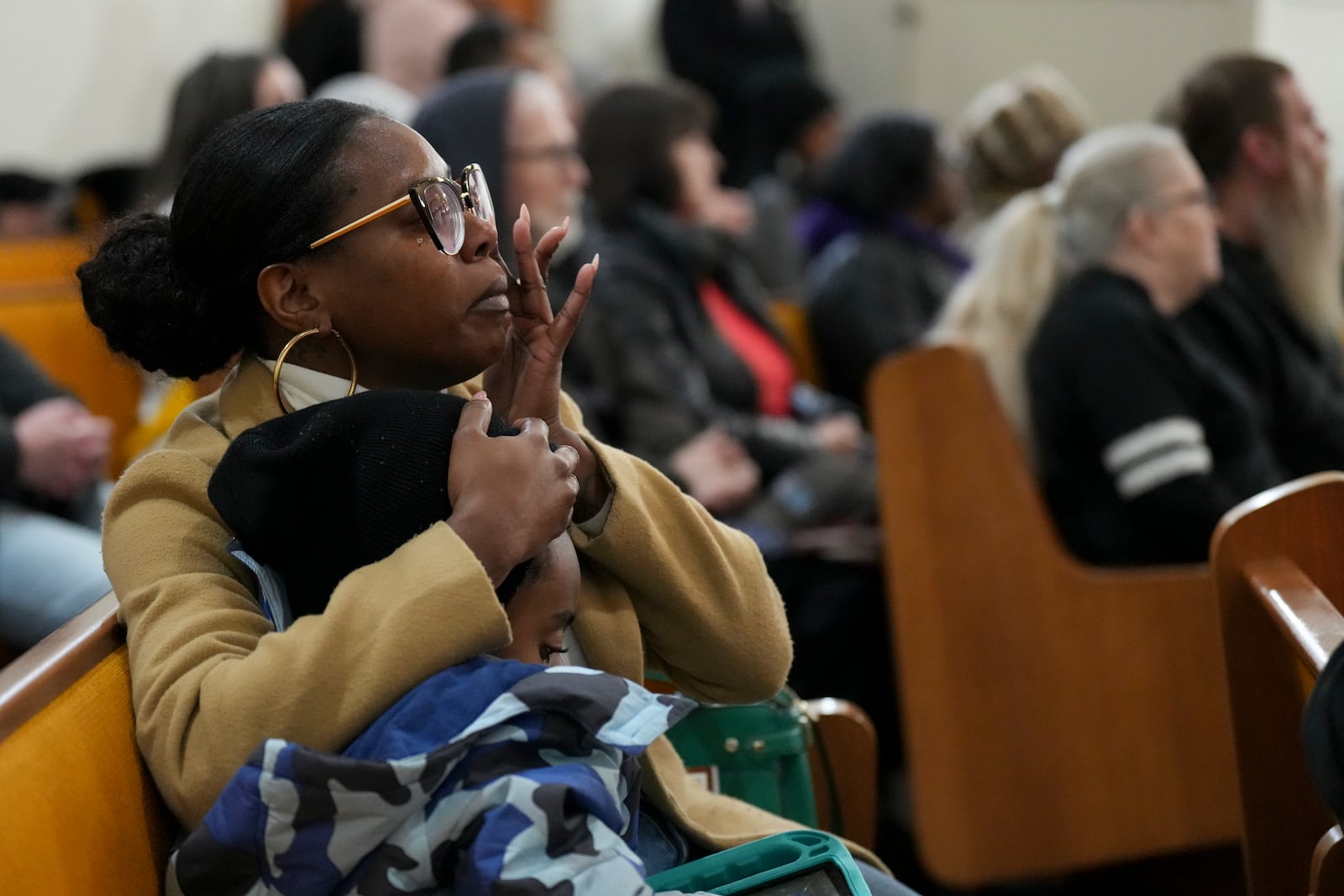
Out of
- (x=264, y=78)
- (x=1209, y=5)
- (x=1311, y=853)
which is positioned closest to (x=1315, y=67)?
(x=1209, y=5)

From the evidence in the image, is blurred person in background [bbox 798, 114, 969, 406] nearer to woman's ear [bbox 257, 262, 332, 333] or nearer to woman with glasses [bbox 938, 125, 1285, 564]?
woman with glasses [bbox 938, 125, 1285, 564]

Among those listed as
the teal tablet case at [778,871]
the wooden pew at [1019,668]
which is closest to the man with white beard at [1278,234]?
the wooden pew at [1019,668]

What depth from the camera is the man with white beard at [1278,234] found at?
2912 millimetres

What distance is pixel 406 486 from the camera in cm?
112

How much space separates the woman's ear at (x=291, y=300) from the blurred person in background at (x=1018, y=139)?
2.91 m

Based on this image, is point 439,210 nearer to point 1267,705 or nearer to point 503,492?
point 503,492

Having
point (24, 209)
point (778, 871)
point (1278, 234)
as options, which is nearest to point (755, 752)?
point (778, 871)

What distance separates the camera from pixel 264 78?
314cm

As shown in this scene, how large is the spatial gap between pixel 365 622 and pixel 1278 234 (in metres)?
2.57

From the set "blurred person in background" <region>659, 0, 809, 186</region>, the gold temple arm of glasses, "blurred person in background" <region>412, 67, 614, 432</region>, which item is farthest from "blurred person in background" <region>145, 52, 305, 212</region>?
"blurred person in background" <region>659, 0, 809, 186</region>

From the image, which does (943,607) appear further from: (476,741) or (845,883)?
(476,741)

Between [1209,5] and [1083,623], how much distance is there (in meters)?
3.53

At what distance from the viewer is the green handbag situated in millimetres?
1604

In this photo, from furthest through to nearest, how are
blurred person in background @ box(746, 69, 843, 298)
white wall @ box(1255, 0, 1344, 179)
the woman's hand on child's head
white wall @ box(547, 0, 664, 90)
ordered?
white wall @ box(547, 0, 664, 90), blurred person in background @ box(746, 69, 843, 298), white wall @ box(1255, 0, 1344, 179), the woman's hand on child's head
